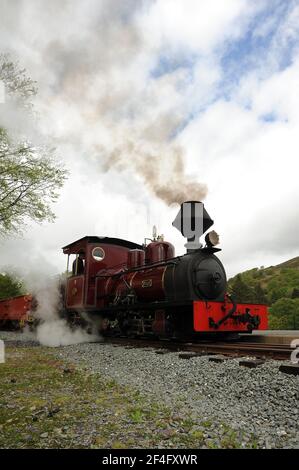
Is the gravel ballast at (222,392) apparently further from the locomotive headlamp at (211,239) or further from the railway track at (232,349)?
the locomotive headlamp at (211,239)

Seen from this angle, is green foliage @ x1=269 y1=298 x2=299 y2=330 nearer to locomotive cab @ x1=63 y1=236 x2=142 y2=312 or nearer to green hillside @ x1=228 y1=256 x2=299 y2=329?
green hillside @ x1=228 y1=256 x2=299 y2=329

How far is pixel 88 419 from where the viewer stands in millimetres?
3752

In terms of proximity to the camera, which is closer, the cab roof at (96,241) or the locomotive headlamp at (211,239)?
the locomotive headlamp at (211,239)

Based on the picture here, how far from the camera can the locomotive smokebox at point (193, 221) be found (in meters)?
10.7

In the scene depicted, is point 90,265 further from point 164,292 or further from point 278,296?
point 278,296

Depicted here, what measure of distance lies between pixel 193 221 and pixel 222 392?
6.43 meters

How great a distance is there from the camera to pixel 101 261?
14.1 metres

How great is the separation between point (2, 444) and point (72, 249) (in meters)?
11.9

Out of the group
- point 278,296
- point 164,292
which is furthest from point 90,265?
point 278,296

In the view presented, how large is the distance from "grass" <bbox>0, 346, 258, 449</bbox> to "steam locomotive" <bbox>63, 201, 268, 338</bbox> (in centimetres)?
450

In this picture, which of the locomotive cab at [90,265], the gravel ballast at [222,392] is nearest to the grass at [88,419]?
the gravel ballast at [222,392]
